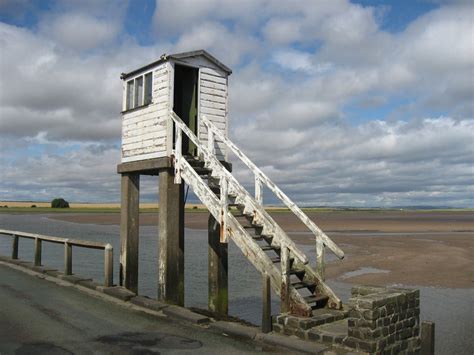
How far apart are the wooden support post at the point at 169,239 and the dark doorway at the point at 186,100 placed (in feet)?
6.44

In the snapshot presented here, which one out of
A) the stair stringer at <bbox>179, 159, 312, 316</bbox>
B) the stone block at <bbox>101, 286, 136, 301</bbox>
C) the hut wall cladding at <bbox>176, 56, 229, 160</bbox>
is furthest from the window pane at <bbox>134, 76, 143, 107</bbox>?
the stone block at <bbox>101, 286, 136, 301</bbox>

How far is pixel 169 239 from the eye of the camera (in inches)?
456

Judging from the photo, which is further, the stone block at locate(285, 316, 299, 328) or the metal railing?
the metal railing

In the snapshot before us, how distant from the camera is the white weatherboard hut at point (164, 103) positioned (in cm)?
1195

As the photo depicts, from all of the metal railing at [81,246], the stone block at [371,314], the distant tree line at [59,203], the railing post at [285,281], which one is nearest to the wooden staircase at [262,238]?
the railing post at [285,281]

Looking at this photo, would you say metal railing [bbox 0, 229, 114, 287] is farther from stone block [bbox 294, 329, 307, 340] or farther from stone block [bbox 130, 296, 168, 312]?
stone block [bbox 294, 329, 307, 340]

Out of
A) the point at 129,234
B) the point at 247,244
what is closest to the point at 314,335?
the point at 247,244

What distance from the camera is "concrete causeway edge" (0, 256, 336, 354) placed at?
7887 millimetres

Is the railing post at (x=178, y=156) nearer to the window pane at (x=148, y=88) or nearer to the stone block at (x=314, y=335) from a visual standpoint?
the window pane at (x=148, y=88)

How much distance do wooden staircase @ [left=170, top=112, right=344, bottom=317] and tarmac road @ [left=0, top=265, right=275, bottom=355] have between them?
4.22 feet

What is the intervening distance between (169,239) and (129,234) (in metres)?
2.06

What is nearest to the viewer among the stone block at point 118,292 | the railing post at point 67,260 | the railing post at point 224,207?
the railing post at point 224,207

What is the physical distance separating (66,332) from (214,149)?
580 cm

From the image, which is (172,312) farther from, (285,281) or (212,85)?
(212,85)
